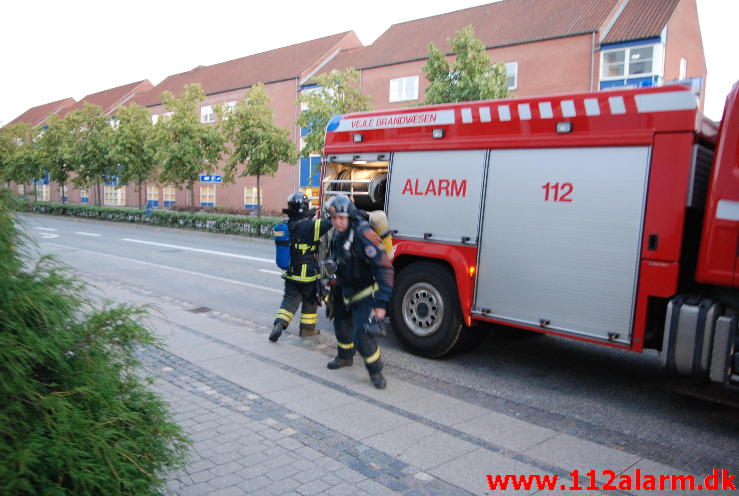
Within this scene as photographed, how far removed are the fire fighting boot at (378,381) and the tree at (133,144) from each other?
29722 millimetres

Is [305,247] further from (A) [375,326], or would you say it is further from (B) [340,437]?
(B) [340,437]

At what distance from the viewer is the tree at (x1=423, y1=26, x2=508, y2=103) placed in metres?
18.7

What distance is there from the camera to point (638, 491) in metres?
3.80

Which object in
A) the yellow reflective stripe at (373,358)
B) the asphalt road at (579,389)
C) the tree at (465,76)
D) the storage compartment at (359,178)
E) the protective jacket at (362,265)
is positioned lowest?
the asphalt road at (579,389)

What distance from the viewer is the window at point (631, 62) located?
2564 cm

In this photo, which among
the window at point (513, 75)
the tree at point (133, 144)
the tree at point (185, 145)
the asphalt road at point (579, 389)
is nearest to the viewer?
the asphalt road at point (579, 389)

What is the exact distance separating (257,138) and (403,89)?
11.8 meters

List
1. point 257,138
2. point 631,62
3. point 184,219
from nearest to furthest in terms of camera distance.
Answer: point 257,138
point 631,62
point 184,219

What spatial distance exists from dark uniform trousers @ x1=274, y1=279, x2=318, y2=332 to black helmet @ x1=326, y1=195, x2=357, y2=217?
1.78 meters

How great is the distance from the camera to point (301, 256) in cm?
723

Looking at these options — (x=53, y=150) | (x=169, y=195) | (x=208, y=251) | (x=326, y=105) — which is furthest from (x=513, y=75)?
(x=169, y=195)

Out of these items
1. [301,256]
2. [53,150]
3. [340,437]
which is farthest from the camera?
[53,150]

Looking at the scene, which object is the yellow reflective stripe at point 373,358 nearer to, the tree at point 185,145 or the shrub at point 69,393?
the shrub at point 69,393

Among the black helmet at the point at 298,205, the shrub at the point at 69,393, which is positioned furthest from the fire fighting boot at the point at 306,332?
the shrub at the point at 69,393
